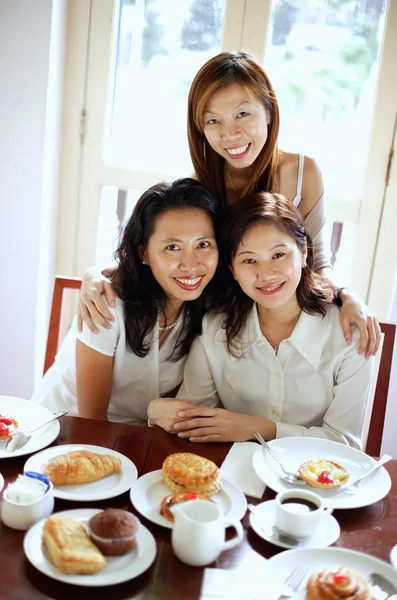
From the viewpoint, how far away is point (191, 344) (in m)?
1.85

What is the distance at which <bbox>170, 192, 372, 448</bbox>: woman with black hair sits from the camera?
1688 mm

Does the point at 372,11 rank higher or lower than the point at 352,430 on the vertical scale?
higher

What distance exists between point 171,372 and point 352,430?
0.55 metres

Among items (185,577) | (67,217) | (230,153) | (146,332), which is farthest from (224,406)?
(67,217)

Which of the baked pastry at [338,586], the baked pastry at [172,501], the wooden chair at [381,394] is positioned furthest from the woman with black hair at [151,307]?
the baked pastry at [338,586]

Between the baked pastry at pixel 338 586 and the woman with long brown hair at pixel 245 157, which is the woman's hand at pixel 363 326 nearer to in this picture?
the woman with long brown hair at pixel 245 157

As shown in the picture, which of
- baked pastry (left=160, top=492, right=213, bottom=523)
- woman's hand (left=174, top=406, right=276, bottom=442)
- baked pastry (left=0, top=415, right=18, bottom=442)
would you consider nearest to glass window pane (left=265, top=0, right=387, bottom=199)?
woman's hand (left=174, top=406, right=276, bottom=442)

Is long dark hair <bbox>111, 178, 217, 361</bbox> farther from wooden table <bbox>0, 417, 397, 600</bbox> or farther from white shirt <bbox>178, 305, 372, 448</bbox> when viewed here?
wooden table <bbox>0, 417, 397, 600</bbox>

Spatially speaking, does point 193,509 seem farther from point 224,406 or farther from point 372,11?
point 372,11

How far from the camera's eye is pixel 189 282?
1.75 meters

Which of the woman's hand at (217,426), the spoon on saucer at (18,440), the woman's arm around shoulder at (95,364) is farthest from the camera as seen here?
the woman's arm around shoulder at (95,364)

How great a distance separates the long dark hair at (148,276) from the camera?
1757 millimetres

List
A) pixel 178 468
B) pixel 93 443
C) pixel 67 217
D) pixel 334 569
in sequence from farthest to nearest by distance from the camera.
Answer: pixel 67 217, pixel 93 443, pixel 178 468, pixel 334 569

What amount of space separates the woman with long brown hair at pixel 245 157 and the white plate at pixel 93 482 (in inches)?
18.1
